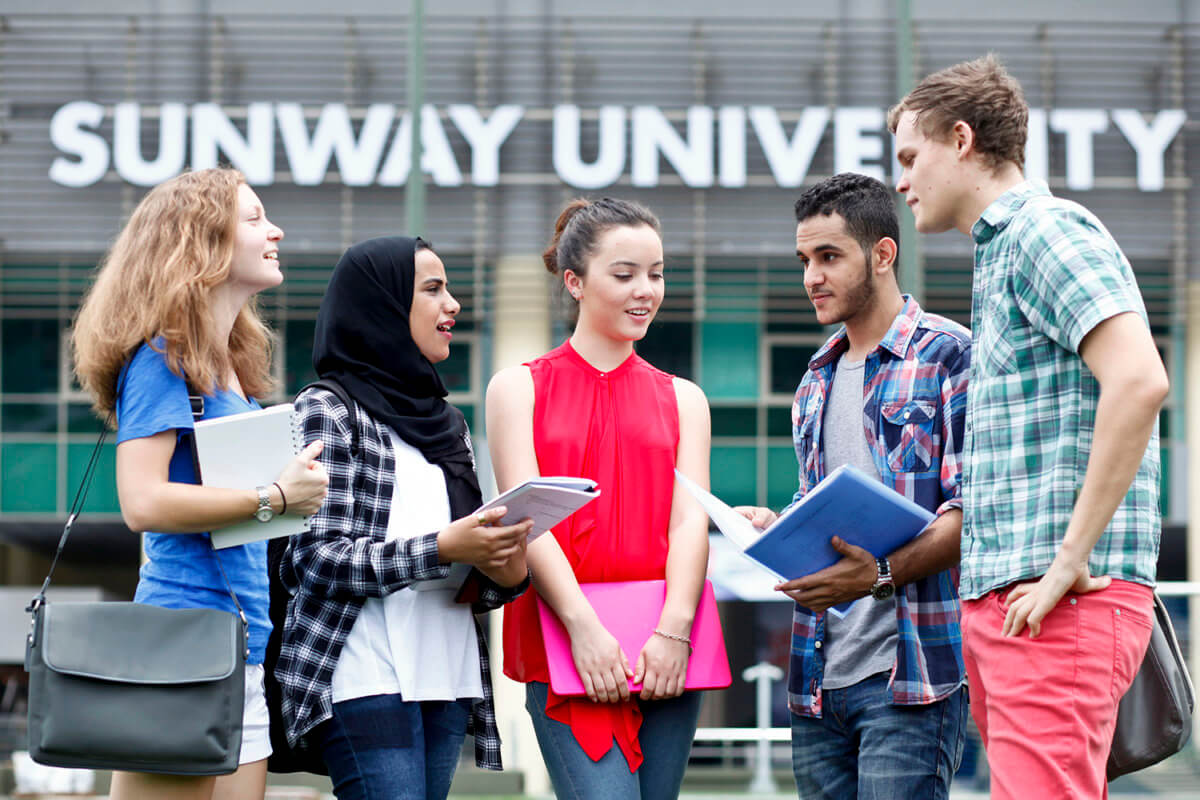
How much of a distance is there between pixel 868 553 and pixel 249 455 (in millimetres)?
1269

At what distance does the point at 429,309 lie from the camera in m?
3.04

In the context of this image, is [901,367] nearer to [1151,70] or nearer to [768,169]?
[768,169]

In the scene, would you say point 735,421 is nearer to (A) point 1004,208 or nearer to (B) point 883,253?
(B) point 883,253

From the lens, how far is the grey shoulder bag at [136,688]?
256 centimetres

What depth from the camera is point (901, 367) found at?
9.54 ft

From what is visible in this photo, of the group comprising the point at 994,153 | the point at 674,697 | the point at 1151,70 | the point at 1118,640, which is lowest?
the point at 674,697

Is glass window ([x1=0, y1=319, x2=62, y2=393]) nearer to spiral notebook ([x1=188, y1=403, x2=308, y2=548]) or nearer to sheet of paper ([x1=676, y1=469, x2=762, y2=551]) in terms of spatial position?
spiral notebook ([x1=188, y1=403, x2=308, y2=548])

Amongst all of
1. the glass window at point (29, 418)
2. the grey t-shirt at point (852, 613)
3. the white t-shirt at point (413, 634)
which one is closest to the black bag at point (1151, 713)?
the grey t-shirt at point (852, 613)

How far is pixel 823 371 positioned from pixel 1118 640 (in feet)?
3.49

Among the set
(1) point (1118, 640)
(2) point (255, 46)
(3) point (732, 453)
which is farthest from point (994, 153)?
(2) point (255, 46)

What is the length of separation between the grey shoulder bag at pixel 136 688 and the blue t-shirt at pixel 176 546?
98 millimetres

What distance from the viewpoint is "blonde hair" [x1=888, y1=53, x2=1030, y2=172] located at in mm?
2529

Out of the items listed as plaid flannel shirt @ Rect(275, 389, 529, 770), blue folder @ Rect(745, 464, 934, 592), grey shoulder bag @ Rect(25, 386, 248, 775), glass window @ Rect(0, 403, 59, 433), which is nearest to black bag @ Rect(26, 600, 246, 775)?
grey shoulder bag @ Rect(25, 386, 248, 775)

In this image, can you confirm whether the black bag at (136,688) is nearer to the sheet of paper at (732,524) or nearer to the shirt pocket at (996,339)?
the sheet of paper at (732,524)
